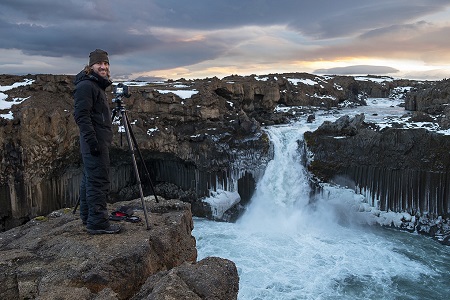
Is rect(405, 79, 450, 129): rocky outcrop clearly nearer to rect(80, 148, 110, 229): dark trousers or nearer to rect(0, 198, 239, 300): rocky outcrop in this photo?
rect(0, 198, 239, 300): rocky outcrop

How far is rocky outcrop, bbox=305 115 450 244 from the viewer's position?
814 inches

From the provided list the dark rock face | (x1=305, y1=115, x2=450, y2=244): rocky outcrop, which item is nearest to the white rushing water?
(x1=305, y1=115, x2=450, y2=244): rocky outcrop

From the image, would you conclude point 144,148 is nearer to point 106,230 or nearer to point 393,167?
point 393,167

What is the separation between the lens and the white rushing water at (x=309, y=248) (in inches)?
566

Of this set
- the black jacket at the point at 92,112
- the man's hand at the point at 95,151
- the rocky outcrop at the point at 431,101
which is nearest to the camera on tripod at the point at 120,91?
the black jacket at the point at 92,112

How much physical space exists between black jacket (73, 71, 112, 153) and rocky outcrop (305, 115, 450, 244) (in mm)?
19836

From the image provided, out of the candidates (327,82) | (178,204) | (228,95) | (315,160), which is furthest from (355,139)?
(327,82)

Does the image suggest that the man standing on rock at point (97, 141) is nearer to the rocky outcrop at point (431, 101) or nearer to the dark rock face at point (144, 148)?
the dark rock face at point (144, 148)

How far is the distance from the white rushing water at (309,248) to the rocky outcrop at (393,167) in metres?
1.11

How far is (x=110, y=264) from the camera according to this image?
16.1ft

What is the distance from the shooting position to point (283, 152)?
25391 millimetres

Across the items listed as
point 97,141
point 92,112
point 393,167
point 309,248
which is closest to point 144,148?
point 309,248

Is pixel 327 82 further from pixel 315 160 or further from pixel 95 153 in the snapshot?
pixel 95 153

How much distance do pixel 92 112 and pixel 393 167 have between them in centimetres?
Result: 2045
